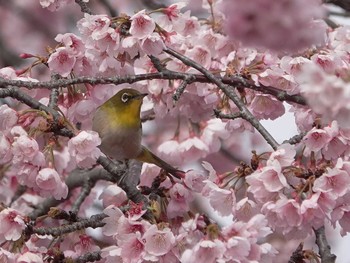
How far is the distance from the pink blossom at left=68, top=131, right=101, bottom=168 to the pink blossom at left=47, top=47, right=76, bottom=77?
412 millimetres

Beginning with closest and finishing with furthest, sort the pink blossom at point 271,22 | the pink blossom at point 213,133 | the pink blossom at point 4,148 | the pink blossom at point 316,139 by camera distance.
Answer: the pink blossom at point 271,22, the pink blossom at point 316,139, the pink blossom at point 4,148, the pink blossom at point 213,133

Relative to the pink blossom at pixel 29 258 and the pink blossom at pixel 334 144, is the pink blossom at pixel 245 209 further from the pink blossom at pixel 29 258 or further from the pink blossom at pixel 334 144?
the pink blossom at pixel 29 258

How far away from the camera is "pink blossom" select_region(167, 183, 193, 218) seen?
3166 mm

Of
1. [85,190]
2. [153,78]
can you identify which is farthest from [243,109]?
[85,190]

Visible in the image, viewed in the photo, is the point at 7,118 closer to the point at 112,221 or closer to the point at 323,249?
the point at 112,221

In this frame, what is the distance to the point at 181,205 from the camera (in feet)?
10.5

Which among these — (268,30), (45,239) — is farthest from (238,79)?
(268,30)

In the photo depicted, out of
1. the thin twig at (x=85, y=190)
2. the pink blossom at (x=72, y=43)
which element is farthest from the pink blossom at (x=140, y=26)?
the thin twig at (x=85, y=190)

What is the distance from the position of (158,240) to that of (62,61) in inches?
38.9

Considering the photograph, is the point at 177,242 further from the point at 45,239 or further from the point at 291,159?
the point at 45,239

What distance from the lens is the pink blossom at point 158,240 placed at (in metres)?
2.72

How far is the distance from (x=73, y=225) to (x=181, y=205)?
43 centimetres

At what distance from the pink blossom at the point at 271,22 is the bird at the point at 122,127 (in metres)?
2.06

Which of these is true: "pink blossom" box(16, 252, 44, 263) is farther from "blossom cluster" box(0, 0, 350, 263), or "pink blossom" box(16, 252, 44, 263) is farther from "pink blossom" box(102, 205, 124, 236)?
"pink blossom" box(102, 205, 124, 236)
